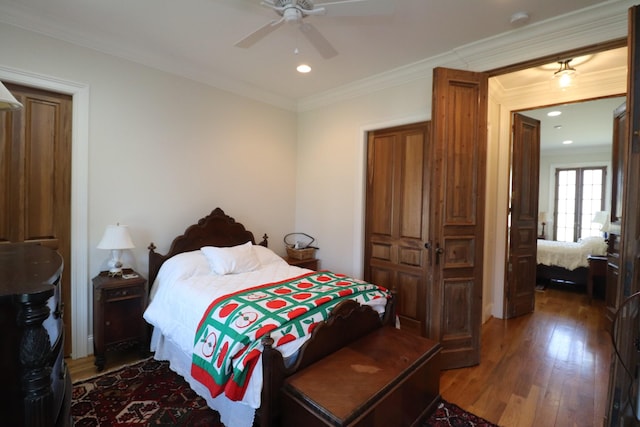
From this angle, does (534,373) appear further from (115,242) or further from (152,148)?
(152,148)

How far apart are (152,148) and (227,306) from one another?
6.15 ft

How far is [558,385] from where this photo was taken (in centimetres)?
242

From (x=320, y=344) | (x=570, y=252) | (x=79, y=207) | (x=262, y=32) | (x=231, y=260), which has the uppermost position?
(x=262, y=32)

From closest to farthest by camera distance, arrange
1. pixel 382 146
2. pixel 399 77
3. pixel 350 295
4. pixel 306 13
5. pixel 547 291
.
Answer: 1. pixel 306 13
2. pixel 350 295
3. pixel 399 77
4. pixel 382 146
5. pixel 547 291

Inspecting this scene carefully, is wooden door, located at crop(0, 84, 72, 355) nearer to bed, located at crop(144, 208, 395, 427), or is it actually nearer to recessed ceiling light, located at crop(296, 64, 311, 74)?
bed, located at crop(144, 208, 395, 427)

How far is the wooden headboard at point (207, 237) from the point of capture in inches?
117

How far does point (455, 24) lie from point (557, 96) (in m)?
1.95

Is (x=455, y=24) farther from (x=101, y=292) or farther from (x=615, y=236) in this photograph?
(x=101, y=292)

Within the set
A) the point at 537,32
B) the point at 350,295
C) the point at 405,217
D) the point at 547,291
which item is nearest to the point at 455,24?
the point at 537,32

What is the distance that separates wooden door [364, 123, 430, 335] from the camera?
3.25m

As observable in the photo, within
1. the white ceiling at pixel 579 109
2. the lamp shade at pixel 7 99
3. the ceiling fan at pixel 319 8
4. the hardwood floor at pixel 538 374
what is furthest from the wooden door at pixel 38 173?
the white ceiling at pixel 579 109

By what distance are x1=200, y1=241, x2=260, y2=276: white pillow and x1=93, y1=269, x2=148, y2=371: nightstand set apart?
23.9 inches

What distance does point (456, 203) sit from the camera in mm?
2701

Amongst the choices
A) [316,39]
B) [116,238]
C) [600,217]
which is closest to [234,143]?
[116,238]
